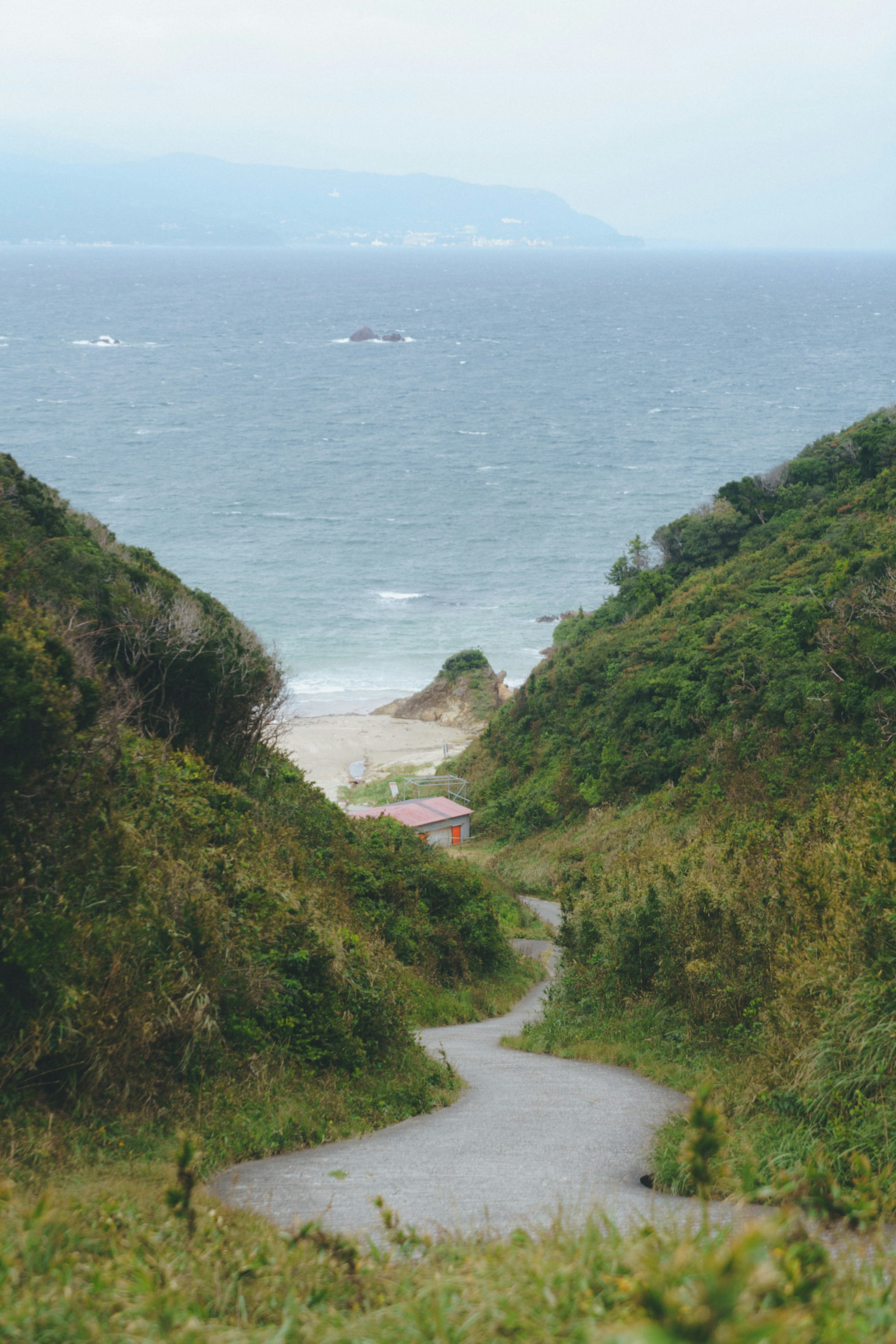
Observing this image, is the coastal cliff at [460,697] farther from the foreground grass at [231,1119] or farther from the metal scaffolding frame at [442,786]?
the foreground grass at [231,1119]

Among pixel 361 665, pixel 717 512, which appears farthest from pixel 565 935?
pixel 361 665

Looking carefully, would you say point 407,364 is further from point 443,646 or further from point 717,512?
point 717,512

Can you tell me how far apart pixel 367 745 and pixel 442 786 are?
732 cm

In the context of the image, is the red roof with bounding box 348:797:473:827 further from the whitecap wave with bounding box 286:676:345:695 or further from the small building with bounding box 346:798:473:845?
the whitecap wave with bounding box 286:676:345:695

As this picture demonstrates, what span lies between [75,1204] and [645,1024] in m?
8.28

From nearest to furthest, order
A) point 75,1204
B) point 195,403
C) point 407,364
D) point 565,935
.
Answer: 1. point 75,1204
2. point 565,935
3. point 195,403
4. point 407,364

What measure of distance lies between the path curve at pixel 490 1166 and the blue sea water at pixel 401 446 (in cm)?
1239

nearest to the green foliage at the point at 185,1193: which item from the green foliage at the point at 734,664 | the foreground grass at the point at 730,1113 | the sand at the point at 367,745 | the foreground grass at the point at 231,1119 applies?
the foreground grass at the point at 231,1119

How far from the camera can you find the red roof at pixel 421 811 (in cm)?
3097

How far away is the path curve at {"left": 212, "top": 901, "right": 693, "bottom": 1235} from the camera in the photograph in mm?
5137

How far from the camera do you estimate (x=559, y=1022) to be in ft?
41.5

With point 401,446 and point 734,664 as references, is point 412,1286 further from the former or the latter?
point 401,446

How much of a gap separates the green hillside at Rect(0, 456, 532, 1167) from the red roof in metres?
15.6

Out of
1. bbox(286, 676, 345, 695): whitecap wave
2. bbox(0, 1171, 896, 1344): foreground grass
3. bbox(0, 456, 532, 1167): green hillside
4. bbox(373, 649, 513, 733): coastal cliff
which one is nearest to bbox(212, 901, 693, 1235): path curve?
bbox(0, 456, 532, 1167): green hillside
